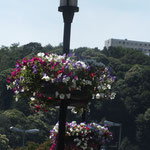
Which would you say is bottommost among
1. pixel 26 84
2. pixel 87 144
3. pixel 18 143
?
pixel 18 143

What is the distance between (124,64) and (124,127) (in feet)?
67.5

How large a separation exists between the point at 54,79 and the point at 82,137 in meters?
2.36

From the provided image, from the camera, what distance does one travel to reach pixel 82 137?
8.98 meters

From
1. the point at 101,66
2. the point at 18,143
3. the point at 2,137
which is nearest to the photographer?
the point at 101,66

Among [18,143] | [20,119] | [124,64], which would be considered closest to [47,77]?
[18,143]

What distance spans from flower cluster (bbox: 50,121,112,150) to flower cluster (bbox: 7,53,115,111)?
4.91ft

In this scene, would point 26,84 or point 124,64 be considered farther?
point 124,64

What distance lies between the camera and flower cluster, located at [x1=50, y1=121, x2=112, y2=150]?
8.88 meters

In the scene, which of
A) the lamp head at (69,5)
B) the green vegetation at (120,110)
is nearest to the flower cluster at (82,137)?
the lamp head at (69,5)

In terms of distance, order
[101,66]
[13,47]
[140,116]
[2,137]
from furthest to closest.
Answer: [13,47], [140,116], [2,137], [101,66]

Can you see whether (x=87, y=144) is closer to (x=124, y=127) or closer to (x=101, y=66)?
(x=101, y=66)

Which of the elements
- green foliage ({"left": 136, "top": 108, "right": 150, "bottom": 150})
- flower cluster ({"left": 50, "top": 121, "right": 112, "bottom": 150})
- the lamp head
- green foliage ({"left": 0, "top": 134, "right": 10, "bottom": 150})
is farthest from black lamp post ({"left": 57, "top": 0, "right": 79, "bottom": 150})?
green foliage ({"left": 136, "top": 108, "right": 150, "bottom": 150})

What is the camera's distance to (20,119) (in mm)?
72938

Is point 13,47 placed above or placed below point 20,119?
above
